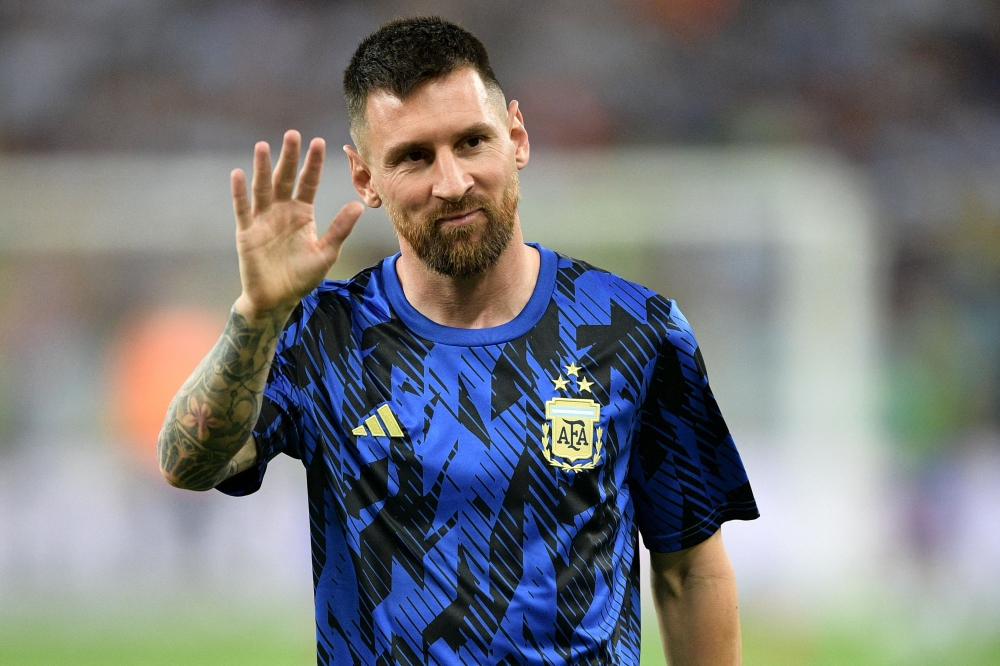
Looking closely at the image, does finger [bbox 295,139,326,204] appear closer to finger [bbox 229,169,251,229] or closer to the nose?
finger [bbox 229,169,251,229]

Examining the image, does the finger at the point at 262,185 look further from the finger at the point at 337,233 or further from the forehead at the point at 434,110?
the forehead at the point at 434,110

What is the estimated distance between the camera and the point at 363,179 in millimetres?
2367

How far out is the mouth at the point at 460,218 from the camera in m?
2.13

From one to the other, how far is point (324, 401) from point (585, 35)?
6723 mm

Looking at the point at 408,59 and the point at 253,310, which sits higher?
the point at 408,59

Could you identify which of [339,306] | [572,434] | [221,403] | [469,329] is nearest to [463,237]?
[469,329]

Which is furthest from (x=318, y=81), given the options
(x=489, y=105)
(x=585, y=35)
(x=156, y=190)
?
(x=489, y=105)

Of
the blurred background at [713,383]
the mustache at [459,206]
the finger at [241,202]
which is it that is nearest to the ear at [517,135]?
the mustache at [459,206]

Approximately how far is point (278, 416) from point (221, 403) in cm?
22

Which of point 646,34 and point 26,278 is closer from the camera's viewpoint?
point 26,278

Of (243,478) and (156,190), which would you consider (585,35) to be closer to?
(156,190)

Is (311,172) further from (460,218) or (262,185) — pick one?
(460,218)

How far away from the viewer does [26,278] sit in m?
5.57

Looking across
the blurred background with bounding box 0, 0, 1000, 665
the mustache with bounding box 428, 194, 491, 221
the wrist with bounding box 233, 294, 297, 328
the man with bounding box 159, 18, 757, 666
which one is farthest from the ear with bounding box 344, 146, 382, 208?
the blurred background with bounding box 0, 0, 1000, 665
